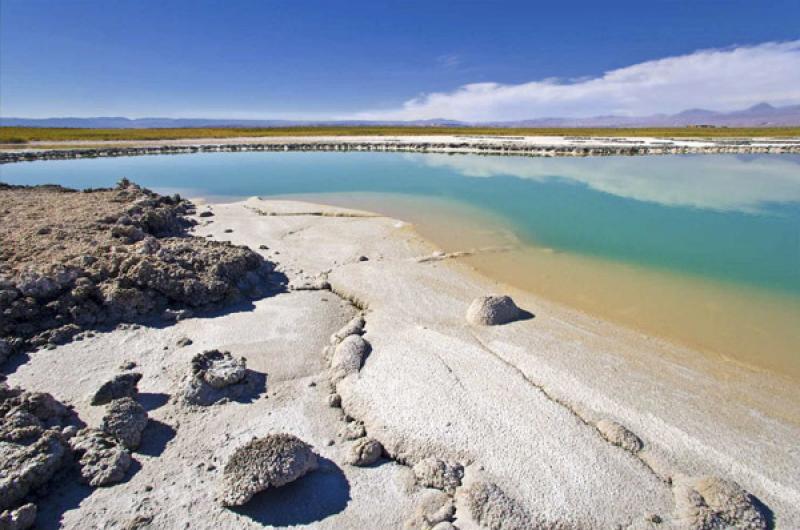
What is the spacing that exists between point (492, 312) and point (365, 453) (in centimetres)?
356

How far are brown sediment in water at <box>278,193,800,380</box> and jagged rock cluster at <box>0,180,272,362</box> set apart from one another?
575cm

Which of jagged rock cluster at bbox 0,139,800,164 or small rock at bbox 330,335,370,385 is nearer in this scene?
small rock at bbox 330,335,370,385

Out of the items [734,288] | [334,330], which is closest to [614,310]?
[734,288]

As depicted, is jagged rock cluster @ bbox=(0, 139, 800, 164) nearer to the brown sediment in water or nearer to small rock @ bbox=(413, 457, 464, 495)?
the brown sediment in water

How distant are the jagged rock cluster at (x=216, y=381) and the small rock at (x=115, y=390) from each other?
2.27ft

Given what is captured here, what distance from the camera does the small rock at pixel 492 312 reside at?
7.45m

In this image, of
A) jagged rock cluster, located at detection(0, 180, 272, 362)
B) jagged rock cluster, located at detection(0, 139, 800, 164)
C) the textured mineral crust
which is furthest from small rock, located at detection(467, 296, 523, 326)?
jagged rock cluster, located at detection(0, 139, 800, 164)

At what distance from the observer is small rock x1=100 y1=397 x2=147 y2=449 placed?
4.81 meters

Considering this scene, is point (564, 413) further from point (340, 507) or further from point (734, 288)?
point (734, 288)

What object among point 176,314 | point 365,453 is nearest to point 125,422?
point 365,453

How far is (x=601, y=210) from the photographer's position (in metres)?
18.6

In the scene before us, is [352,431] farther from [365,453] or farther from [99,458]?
[99,458]

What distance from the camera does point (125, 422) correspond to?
16.1 ft

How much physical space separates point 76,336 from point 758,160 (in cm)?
4767
